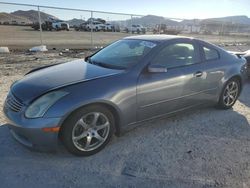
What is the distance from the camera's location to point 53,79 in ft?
11.1

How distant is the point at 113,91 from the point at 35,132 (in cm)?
105

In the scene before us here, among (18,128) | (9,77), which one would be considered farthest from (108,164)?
(9,77)

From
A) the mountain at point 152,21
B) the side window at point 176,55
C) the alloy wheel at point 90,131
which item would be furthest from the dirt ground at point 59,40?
the alloy wheel at point 90,131

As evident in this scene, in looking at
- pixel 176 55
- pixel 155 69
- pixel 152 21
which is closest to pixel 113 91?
pixel 155 69

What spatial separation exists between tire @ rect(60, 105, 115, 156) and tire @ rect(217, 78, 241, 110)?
Answer: 2.55 meters

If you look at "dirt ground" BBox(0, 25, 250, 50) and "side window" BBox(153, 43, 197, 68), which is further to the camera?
"dirt ground" BBox(0, 25, 250, 50)

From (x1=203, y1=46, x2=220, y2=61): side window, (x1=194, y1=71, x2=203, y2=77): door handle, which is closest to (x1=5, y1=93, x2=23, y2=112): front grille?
(x1=194, y1=71, x2=203, y2=77): door handle

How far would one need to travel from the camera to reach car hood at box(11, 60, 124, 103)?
313cm

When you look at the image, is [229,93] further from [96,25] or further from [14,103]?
[96,25]

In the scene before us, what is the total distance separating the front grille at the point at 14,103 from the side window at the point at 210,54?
10.2ft

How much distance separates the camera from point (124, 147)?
354 centimetres

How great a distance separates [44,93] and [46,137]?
523mm

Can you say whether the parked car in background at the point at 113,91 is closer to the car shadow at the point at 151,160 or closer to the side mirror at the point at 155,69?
the side mirror at the point at 155,69

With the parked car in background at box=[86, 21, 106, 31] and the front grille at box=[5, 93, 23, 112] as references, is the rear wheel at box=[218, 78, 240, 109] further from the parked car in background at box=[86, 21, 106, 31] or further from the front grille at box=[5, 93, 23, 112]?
the parked car in background at box=[86, 21, 106, 31]
